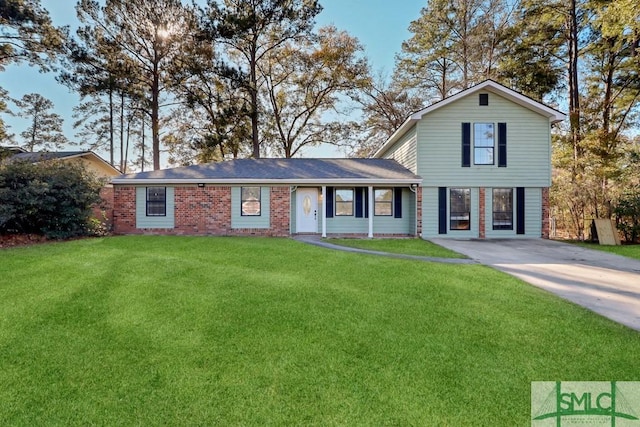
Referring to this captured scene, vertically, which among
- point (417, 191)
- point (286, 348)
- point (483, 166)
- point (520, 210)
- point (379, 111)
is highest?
point (379, 111)

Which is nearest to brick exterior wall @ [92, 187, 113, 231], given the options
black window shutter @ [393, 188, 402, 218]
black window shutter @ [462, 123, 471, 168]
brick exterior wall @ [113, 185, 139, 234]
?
brick exterior wall @ [113, 185, 139, 234]

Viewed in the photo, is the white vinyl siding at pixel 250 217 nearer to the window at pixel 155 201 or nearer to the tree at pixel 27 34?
the window at pixel 155 201

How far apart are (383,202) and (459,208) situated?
117 inches

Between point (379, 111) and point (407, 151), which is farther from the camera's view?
point (379, 111)

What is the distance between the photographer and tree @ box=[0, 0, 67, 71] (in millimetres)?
14578

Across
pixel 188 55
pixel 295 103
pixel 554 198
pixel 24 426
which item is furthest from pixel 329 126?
pixel 24 426

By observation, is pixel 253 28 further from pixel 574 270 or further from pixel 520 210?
pixel 574 270

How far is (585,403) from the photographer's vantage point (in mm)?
2643

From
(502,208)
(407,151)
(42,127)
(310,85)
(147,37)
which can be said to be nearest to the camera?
(502,208)

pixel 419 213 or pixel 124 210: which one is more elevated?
pixel 124 210

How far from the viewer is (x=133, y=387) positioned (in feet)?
9.17

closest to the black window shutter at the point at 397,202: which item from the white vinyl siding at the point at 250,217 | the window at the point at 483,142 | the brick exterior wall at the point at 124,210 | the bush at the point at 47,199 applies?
the window at the point at 483,142

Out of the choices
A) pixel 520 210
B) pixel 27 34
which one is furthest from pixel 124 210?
pixel 520 210

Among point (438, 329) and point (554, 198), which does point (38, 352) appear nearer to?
point (438, 329)
